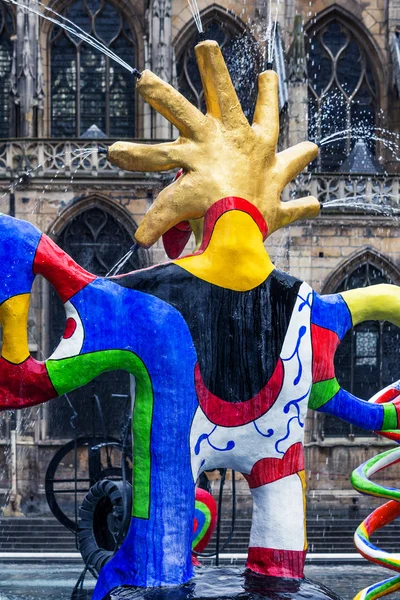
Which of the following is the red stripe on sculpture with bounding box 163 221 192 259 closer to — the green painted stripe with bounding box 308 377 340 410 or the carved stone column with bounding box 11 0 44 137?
the green painted stripe with bounding box 308 377 340 410

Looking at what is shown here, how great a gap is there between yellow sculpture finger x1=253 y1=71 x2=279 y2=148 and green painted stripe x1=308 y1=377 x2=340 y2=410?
1.63m

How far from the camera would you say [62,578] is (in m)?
13.2

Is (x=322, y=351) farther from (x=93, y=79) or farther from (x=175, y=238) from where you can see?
(x=93, y=79)

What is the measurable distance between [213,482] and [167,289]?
45.0 ft

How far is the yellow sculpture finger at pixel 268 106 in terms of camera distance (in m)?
9.19

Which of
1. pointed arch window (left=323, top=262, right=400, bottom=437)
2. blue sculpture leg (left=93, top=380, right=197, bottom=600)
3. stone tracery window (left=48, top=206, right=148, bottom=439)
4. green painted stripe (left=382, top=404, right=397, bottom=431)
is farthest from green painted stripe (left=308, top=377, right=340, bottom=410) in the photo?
pointed arch window (left=323, top=262, right=400, bottom=437)

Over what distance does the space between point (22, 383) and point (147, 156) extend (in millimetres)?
1616

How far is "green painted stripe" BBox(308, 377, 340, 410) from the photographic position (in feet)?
30.0

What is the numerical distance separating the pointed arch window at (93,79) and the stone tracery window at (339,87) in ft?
11.9

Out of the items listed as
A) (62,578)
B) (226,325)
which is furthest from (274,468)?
(62,578)

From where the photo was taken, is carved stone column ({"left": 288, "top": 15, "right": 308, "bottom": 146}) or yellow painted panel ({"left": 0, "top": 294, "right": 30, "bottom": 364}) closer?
yellow painted panel ({"left": 0, "top": 294, "right": 30, "bottom": 364})

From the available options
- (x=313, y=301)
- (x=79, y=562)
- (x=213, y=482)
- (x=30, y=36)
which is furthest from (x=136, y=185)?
(x=313, y=301)

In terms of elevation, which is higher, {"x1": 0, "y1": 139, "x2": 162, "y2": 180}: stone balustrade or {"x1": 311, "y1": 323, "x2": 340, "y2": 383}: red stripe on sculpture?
{"x1": 0, "y1": 139, "x2": 162, "y2": 180}: stone balustrade

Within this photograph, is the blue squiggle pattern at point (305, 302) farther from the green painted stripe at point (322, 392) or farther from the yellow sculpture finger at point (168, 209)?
the yellow sculpture finger at point (168, 209)
